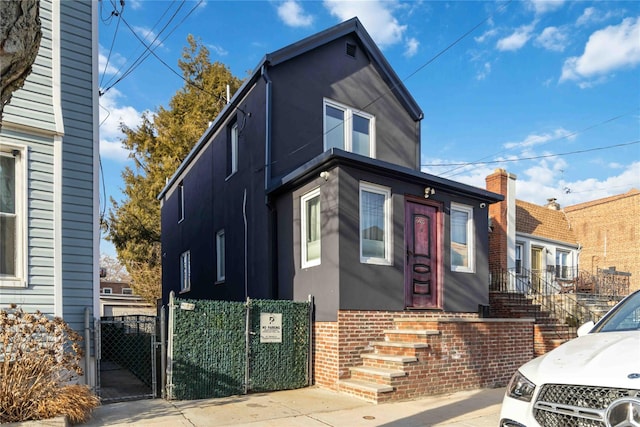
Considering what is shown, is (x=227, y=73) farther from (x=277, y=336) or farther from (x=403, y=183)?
(x=277, y=336)

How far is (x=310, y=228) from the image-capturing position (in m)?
9.01

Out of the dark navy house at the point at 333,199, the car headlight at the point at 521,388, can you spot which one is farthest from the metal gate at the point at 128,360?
the car headlight at the point at 521,388

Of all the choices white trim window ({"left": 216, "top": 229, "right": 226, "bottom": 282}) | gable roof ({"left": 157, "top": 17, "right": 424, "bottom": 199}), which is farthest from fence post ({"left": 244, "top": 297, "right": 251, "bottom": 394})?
gable roof ({"left": 157, "top": 17, "right": 424, "bottom": 199})

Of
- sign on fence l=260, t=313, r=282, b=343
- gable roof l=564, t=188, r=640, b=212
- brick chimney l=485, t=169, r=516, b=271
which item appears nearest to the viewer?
sign on fence l=260, t=313, r=282, b=343

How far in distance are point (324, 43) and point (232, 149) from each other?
371 cm

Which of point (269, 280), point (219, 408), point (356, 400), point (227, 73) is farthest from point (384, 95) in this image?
point (227, 73)

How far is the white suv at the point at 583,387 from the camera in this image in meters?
2.81

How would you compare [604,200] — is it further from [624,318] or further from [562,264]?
[624,318]

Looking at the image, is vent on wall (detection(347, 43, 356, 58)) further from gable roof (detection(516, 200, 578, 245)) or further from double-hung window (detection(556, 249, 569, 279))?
double-hung window (detection(556, 249, 569, 279))

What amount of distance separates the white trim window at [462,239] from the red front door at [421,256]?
1.88ft

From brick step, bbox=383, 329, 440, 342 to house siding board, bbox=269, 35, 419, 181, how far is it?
4.29 m

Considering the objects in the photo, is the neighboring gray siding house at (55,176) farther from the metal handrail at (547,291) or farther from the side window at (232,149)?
the metal handrail at (547,291)

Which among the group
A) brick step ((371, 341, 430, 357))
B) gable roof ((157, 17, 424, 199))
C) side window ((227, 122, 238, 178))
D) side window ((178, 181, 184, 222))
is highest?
gable roof ((157, 17, 424, 199))

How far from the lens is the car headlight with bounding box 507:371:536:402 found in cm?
339
